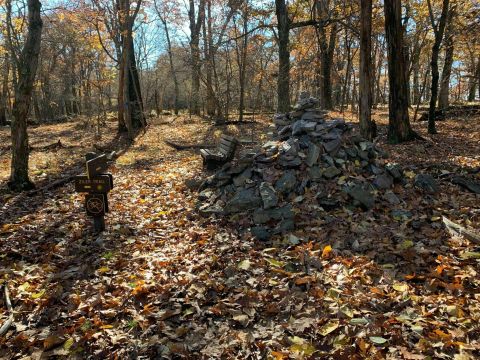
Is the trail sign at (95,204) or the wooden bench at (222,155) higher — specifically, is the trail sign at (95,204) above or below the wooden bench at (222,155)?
below

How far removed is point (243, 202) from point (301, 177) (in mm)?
1191

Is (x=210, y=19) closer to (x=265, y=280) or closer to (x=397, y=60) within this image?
(x=397, y=60)

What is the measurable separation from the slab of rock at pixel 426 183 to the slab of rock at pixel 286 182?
90.3 inches

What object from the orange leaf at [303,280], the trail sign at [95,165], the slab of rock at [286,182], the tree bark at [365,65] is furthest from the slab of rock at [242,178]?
the tree bark at [365,65]

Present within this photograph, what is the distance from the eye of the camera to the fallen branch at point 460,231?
4.82 metres

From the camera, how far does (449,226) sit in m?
5.27

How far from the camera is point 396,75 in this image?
1006 centimetres

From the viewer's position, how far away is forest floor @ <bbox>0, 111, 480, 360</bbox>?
3.40 meters

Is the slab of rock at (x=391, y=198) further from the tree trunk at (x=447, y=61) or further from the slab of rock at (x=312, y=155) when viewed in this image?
the tree trunk at (x=447, y=61)

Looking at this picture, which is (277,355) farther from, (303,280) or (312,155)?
(312,155)

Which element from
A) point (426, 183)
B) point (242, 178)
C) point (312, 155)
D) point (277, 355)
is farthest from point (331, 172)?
point (277, 355)

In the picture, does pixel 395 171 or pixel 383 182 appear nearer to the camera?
pixel 383 182

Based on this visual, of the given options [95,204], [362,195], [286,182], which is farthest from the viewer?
[286,182]

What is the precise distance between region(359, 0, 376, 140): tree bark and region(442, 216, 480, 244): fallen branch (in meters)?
5.24
